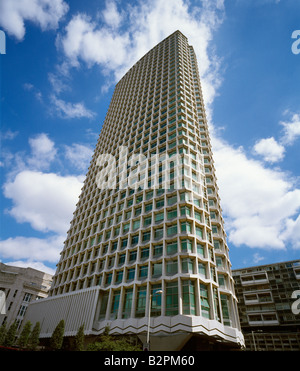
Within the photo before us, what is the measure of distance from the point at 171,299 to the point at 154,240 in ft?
29.1

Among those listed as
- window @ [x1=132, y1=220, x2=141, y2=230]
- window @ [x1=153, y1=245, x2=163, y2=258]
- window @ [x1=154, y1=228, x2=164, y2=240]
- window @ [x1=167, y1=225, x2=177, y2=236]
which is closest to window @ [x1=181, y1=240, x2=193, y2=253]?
window @ [x1=167, y1=225, x2=177, y2=236]

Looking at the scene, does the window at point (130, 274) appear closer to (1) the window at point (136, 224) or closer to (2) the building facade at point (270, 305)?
(1) the window at point (136, 224)

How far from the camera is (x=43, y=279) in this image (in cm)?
7262

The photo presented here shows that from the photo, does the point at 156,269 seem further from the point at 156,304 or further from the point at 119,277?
the point at 119,277

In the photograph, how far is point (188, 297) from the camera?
28.5 metres

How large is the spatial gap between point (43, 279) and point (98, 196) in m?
38.7

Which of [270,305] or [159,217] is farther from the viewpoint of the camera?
[270,305]

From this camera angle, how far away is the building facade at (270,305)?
58188 millimetres

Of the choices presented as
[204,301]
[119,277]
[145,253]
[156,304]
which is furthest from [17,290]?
[204,301]

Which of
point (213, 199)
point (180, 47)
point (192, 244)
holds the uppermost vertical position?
point (180, 47)

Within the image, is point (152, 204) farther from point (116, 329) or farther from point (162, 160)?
point (116, 329)

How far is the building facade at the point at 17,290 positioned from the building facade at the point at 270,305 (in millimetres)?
55379

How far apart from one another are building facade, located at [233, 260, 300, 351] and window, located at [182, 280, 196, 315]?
38.0 metres

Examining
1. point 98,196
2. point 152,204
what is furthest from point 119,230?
point 98,196
